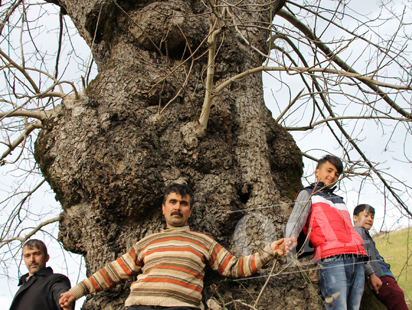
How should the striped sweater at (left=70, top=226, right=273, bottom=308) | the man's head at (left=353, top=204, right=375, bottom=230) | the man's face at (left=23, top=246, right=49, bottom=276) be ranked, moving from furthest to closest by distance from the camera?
the man's head at (left=353, top=204, right=375, bottom=230) → the man's face at (left=23, top=246, right=49, bottom=276) → the striped sweater at (left=70, top=226, right=273, bottom=308)

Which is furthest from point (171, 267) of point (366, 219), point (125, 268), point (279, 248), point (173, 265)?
point (366, 219)

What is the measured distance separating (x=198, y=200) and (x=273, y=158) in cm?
92

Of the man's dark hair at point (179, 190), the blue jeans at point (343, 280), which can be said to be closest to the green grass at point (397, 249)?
the blue jeans at point (343, 280)

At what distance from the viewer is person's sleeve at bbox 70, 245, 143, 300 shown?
2.22 meters

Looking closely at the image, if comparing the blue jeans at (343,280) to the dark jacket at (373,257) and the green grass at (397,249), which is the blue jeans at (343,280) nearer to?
the dark jacket at (373,257)

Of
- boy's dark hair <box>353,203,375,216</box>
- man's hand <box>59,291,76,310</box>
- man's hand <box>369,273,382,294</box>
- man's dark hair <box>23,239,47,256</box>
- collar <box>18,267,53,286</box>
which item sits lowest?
man's hand <box>369,273,382,294</box>

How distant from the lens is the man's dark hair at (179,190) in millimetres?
2317

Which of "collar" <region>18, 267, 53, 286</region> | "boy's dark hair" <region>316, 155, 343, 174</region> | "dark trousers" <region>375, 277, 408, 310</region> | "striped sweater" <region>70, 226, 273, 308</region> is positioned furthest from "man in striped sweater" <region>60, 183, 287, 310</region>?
"dark trousers" <region>375, 277, 408, 310</region>

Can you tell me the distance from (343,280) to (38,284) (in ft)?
7.37

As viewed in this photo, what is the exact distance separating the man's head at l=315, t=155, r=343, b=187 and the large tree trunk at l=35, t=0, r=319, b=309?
1.13 ft

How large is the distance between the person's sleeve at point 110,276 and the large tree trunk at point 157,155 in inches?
6.0

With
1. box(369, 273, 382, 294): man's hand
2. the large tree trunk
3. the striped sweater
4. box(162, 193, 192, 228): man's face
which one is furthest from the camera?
box(369, 273, 382, 294): man's hand

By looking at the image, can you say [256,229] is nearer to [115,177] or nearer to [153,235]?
[153,235]

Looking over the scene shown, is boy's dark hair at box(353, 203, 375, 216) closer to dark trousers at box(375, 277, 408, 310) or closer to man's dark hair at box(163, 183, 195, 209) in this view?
dark trousers at box(375, 277, 408, 310)
